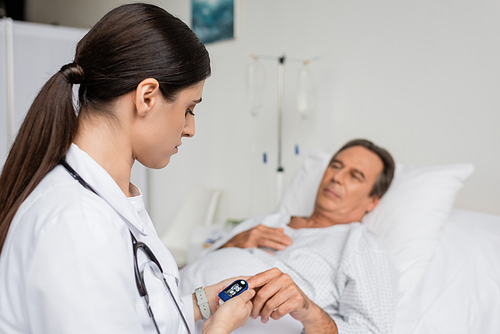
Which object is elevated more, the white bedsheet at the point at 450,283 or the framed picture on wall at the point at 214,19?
the framed picture on wall at the point at 214,19

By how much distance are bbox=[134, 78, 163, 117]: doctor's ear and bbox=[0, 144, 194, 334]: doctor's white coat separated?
0.13 metres

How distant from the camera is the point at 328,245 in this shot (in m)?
1.46

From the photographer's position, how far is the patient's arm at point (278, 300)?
99cm

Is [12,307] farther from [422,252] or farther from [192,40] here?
[422,252]

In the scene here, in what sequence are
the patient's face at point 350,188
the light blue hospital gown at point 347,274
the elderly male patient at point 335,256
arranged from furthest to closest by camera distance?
the patient's face at point 350,188, the light blue hospital gown at point 347,274, the elderly male patient at point 335,256

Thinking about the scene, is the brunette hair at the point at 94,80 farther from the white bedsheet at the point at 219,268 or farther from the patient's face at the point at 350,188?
the patient's face at the point at 350,188

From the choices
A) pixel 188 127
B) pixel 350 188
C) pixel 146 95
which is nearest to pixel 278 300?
pixel 188 127

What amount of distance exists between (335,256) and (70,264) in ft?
3.30

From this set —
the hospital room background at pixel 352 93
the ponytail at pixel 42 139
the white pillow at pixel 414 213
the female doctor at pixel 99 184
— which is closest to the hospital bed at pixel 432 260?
the white pillow at pixel 414 213

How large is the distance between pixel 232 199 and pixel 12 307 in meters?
2.50

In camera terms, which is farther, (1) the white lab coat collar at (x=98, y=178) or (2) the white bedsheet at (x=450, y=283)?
(2) the white bedsheet at (x=450, y=283)

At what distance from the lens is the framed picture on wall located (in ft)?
9.68

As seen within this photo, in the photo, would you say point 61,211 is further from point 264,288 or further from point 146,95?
point 264,288

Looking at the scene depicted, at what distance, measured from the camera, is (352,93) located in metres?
2.20
